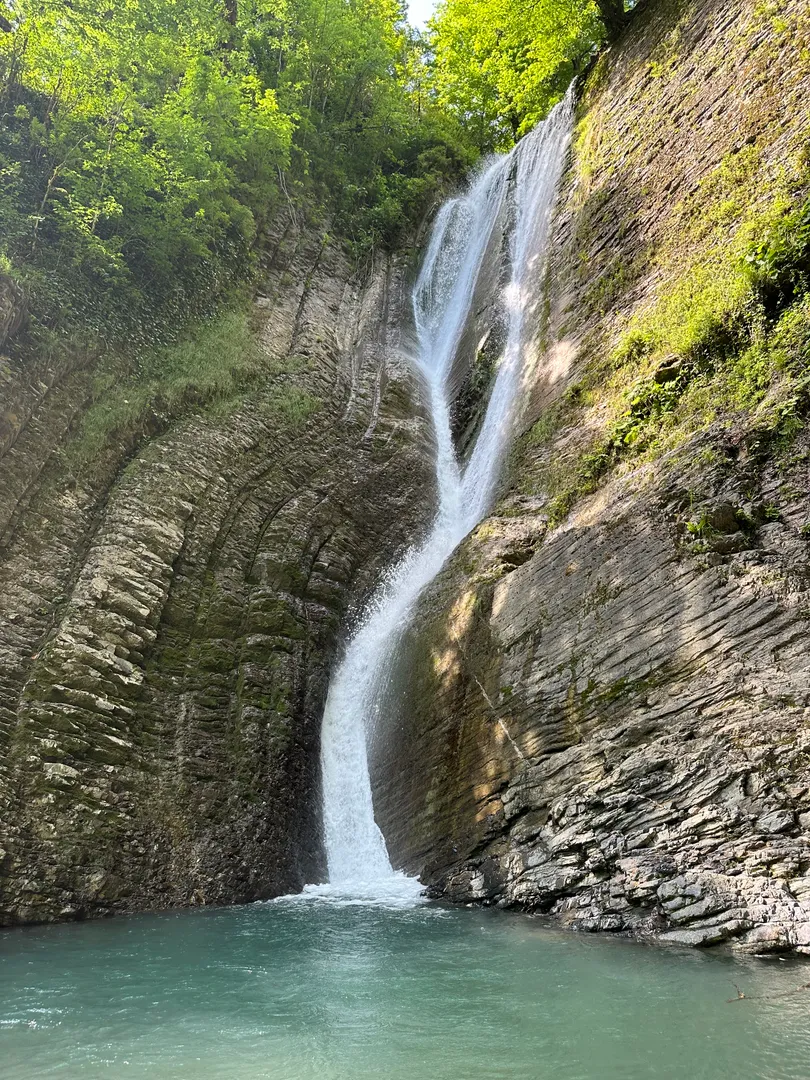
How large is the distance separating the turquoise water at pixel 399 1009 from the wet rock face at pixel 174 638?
Answer: 5.92 ft

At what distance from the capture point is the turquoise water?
12.1 feet

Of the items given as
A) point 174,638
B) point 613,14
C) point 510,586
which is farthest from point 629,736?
point 613,14

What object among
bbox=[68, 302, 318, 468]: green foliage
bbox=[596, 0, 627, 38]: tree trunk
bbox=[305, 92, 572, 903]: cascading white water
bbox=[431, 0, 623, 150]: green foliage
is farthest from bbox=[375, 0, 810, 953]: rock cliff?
bbox=[431, 0, 623, 150]: green foliage

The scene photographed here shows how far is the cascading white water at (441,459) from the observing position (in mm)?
10172

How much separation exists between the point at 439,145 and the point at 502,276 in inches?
498

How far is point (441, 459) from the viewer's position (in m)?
16.1

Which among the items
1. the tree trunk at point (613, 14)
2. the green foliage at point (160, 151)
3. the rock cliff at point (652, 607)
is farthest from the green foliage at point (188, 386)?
the tree trunk at point (613, 14)

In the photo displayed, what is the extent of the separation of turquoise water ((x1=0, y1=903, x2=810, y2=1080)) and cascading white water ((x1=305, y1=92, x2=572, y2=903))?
273 cm

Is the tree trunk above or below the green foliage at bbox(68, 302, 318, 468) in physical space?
above

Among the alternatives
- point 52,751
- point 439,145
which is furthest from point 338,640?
point 439,145

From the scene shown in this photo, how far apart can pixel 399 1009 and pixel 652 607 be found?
4578mm

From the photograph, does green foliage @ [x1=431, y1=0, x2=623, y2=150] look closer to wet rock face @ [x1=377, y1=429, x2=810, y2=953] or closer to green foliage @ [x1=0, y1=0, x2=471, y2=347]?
green foliage @ [x1=0, y1=0, x2=471, y2=347]

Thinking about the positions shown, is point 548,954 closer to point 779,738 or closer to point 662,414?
point 779,738

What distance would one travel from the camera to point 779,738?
Result: 5.72 m
